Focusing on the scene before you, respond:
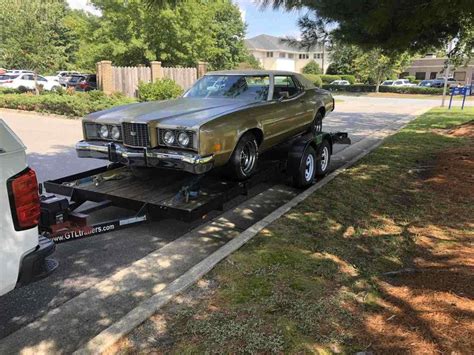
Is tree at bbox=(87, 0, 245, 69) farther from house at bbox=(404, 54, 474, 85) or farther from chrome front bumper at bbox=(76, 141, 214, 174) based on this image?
house at bbox=(404, 54, 474, 85)

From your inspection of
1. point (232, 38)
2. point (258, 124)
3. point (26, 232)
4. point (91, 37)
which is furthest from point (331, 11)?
point (232, 38)

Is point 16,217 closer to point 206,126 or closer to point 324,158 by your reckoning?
point 206,126

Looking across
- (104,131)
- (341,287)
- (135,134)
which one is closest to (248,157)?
(135,134)

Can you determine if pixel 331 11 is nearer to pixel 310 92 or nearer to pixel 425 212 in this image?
pixel 310 92

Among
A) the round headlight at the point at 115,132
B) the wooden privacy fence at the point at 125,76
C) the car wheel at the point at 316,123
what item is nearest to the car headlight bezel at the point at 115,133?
the round headlight at the point at 115,132

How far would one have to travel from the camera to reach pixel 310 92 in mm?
7883

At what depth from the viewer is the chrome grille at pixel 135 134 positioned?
4863 millimetres

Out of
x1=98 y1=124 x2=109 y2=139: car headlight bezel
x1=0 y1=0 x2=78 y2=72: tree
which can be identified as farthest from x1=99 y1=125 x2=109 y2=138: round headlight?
x1=0 y1=0 x2=78 y2=72: tree

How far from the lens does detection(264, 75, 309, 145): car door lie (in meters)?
6.22

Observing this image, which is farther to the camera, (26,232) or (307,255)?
(307,255)

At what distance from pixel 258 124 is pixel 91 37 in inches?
1019

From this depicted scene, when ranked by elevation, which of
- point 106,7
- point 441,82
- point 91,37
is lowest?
point 441,82

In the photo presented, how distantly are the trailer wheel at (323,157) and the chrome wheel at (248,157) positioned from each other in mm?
1926

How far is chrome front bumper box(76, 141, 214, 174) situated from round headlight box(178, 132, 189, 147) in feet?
0.34
